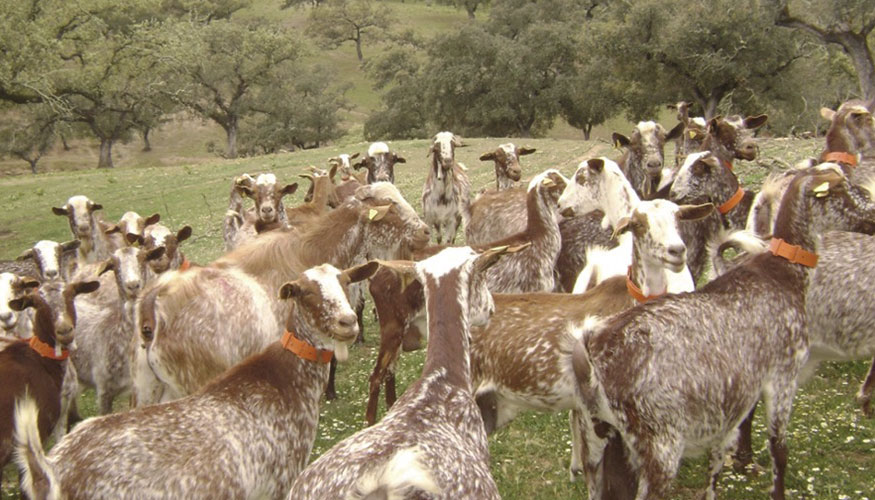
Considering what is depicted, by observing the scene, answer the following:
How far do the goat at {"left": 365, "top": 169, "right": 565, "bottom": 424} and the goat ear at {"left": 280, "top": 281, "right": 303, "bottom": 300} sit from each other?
231 centimetres

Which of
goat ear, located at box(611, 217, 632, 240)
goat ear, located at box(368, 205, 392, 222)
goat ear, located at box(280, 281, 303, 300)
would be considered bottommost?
goat ear, located at box(280, 281, 303, 300)

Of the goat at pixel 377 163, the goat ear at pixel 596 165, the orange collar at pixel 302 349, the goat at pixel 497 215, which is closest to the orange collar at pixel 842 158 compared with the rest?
the goat ear at pixel 596 165

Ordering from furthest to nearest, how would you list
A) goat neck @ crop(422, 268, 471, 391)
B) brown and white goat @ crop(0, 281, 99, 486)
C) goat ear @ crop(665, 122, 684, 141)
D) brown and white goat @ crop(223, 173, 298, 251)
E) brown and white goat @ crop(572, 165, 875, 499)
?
goat ear @ crop(665, 122, 684, 141)
brown and white goat @ crop(223, 173, 298, 251)
brown and white goat @ crop(0, 281, 99, 486)
brown and white goat @ crop(572, 165, 875, 499)
goat neck @ crop(422, 268, 471, 391)

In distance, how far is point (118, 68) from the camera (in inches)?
1147

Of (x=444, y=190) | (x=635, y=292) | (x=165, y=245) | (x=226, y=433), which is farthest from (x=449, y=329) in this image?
(x=444, y=190)

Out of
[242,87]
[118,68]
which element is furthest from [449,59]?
[118,68]

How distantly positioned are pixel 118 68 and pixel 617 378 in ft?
91.1

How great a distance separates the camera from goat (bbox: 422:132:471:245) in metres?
14.9

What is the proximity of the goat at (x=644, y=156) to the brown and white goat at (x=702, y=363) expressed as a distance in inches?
192

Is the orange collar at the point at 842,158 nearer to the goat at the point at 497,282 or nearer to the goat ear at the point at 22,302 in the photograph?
the goat at the point at 497,282

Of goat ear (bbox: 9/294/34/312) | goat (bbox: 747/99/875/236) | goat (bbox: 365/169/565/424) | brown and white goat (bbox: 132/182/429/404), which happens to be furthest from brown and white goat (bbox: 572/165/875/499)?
goat ear (bbox: 9/294/34/312)

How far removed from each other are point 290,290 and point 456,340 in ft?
4.75

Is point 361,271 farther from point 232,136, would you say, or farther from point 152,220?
point 232,136

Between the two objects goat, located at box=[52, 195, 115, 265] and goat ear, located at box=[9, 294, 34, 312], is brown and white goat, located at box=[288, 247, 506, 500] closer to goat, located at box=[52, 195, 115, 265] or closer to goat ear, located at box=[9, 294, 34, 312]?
goat ear, located at box=[9, 294, 34, 312]
